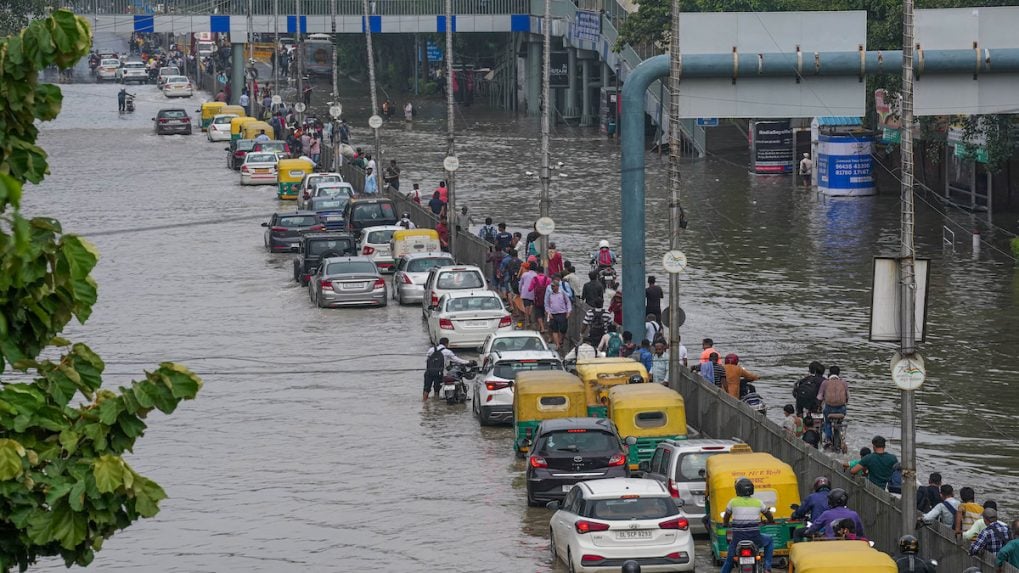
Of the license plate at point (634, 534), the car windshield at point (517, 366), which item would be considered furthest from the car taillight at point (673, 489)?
the car windshield at point (517, 366)

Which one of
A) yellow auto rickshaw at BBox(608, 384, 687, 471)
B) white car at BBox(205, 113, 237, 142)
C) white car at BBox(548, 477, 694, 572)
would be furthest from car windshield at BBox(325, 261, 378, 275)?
white car at BBox(205, 113, 237, 142)

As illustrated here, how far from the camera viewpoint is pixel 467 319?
1437 inches

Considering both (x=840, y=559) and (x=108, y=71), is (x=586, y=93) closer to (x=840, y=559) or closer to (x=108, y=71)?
(x=108, y=71)

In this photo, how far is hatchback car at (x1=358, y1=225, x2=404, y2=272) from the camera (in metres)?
46.7

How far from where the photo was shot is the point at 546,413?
27.4 meters

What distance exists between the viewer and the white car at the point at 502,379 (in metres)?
30.0

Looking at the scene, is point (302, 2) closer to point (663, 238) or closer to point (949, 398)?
→ point (663, 238)

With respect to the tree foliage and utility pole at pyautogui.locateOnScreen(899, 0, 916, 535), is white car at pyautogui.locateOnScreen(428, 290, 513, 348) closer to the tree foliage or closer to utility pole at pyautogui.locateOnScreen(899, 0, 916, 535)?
utility pole at pyautogui.locateOnScreen(899, 0, 916, 535)

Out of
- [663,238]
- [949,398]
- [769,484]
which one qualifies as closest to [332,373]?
[949,398]

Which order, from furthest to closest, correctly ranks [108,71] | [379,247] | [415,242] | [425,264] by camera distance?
1. [108,71]
2. [379,247]
3. [415,242]
4. [425,264]

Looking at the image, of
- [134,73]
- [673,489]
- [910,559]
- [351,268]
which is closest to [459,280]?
[351,268]

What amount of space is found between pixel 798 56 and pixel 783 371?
5.46 metres

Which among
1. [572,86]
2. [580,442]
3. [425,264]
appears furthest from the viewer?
[572,86]

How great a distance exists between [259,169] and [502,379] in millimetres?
38088
